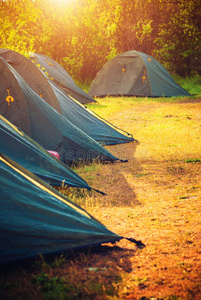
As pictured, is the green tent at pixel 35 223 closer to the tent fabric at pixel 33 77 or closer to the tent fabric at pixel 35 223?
the tent fabric at pixel 35 223

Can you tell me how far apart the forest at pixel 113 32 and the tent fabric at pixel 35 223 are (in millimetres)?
15361

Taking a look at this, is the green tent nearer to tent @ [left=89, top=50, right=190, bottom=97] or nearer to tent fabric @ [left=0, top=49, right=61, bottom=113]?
tent fabric @ [left=0, top=49, right=61, bottom=113]

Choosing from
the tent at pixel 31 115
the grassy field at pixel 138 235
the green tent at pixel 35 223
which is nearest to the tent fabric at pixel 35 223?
the green tent at pixel 35 223

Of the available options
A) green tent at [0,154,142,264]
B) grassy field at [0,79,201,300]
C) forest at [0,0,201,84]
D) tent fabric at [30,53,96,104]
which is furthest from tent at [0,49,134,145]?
forest at [0,0,201,84]

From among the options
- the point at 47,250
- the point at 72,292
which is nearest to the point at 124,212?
the point at 47,250

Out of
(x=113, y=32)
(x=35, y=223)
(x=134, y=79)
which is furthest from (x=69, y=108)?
Result: (x=113, y=32)

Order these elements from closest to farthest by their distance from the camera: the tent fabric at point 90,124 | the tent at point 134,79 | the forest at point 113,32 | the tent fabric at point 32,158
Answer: the tent fabric at point 32,158
the tent fabric at point 90,124
the tent at point 134,79
the forest at point 113,32

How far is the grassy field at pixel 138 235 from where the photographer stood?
2250 millimetres

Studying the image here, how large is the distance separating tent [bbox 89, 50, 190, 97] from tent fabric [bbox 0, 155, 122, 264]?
479 inches

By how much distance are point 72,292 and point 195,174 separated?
3.35m

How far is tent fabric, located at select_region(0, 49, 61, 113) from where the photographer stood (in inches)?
271

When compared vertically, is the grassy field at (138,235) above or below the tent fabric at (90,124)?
below

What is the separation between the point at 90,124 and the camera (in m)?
7.26

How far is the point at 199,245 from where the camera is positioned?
2.93 meters
